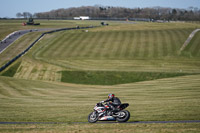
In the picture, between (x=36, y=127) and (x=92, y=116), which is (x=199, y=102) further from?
(x=36, y=127)

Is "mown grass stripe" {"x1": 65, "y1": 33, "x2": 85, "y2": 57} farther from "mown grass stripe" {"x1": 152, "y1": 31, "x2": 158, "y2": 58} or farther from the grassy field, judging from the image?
"mown grass stripe" {"x1": 152, "y1": 31, "x2": 158, "y2": 58}

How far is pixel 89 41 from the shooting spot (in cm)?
9025

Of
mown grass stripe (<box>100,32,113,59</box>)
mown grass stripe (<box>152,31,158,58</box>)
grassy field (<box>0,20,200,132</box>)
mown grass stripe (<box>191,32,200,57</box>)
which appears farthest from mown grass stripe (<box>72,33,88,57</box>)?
mown grass stripe (<box>191,32,200,57</box>)

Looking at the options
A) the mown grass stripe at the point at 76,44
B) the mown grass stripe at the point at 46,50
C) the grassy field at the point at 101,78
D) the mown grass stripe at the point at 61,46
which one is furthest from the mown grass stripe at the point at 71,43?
the mown grass stripe at the point at 46,50

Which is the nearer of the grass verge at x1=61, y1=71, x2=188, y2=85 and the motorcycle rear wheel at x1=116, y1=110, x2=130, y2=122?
the motorcycle rear wheel at x1=116, y1=110, x2=130, y2=122

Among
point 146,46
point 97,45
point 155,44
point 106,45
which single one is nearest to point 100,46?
point 97,45

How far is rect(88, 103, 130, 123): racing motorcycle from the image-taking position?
19.4 m

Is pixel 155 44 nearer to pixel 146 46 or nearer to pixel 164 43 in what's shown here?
pixel 164 43

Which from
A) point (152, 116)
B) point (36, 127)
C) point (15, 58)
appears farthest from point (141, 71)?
point (36, 127)

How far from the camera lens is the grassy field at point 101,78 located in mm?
21344

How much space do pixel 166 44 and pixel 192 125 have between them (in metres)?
66.8

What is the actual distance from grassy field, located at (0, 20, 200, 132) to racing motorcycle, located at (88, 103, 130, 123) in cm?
91

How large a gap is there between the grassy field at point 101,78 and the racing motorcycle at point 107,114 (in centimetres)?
91

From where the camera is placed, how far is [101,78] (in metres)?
55.2
